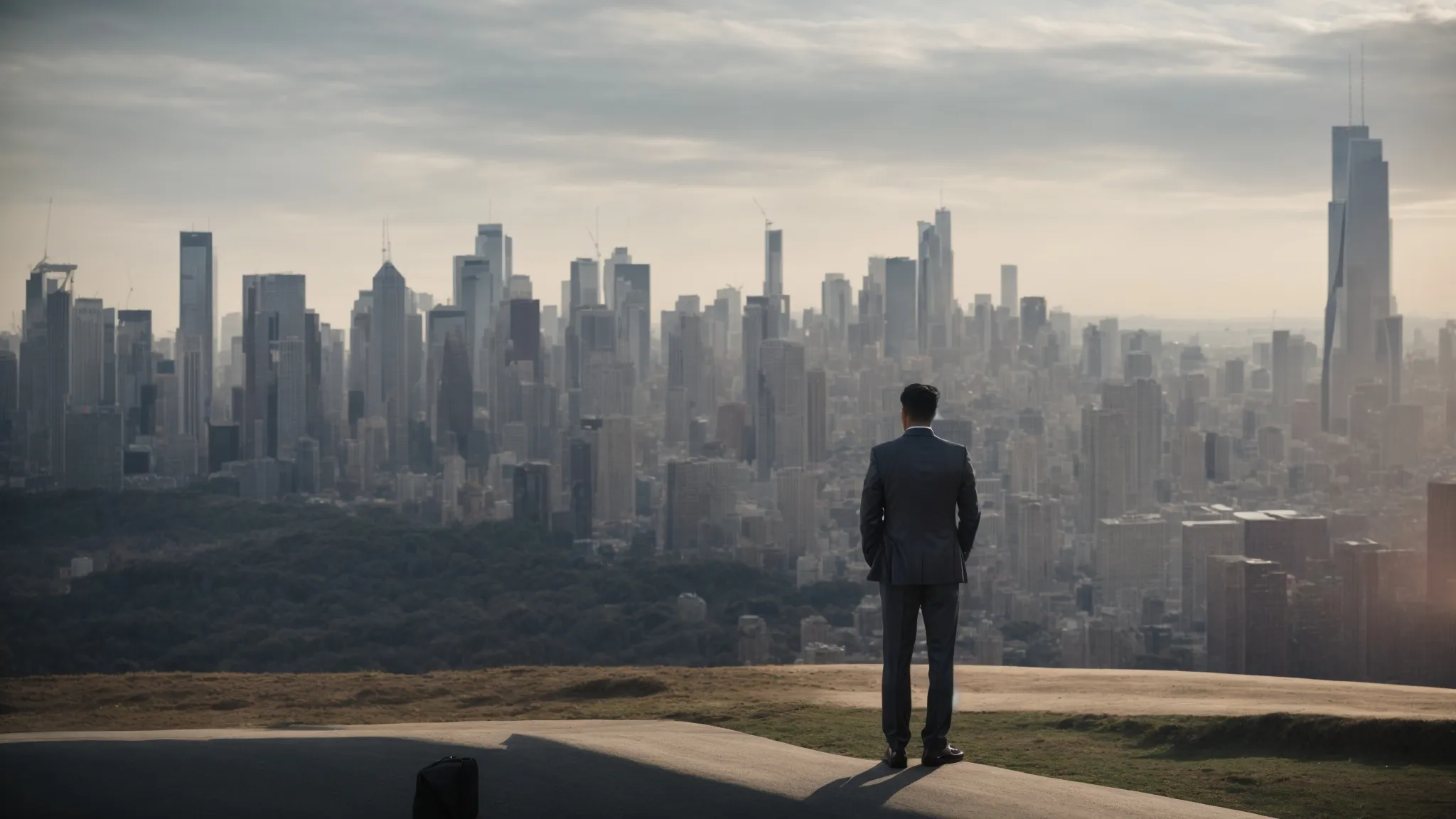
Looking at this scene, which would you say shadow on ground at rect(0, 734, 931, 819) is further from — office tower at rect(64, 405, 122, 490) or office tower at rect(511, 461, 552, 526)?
office tower at rect(511, 461, 552, 526)

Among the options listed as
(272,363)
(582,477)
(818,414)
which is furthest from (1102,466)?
A: (272,363)

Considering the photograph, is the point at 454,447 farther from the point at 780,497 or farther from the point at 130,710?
the point at 130,710

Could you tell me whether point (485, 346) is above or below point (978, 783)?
above

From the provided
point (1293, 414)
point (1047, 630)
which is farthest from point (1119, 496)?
point (1047, 630)

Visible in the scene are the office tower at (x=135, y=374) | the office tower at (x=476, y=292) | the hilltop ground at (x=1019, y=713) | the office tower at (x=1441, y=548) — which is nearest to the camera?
the hilltop ground at (x=1019, y=713)

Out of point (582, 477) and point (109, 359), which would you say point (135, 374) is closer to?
point (109, 359)

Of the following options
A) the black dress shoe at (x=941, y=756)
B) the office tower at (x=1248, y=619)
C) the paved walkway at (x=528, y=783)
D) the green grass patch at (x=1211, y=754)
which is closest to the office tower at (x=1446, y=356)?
the office tower at (x=1248, y=619)

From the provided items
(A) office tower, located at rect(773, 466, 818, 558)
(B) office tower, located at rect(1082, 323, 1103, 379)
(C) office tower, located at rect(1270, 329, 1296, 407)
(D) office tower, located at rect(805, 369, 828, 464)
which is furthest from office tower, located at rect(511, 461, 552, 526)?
(B) office tower, located at rect(1082, 323, 1103, 379)

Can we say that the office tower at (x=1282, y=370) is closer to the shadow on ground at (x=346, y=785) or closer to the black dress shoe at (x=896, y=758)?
the black dress shoe at (x=896, y=758)
